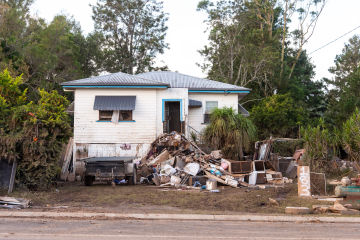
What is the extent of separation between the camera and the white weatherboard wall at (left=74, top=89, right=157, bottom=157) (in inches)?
880

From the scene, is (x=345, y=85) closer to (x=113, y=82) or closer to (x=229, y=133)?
(x=229, y=133)

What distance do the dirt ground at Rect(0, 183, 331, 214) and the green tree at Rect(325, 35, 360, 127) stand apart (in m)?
20.9

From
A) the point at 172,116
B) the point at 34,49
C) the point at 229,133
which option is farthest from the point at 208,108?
the point at 34,49

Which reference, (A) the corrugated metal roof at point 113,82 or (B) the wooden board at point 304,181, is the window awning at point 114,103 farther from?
(B) the wooden board at point 304,181

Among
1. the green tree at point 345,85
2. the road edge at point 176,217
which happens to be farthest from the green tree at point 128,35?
the road edge at point 176,217

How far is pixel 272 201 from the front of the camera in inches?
511

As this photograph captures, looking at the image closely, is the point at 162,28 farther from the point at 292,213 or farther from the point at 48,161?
the point at 292,213

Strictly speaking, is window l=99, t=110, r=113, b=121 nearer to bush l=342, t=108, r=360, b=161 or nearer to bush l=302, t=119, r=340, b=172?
bush l=302, t=119, r=340, b=172

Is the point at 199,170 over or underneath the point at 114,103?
underneath

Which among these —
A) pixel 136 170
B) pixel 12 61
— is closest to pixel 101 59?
pixel 12 61

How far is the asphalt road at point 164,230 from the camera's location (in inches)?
306

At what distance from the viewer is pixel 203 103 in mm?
25016

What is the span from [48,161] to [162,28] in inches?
1278

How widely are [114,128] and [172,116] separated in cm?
403
